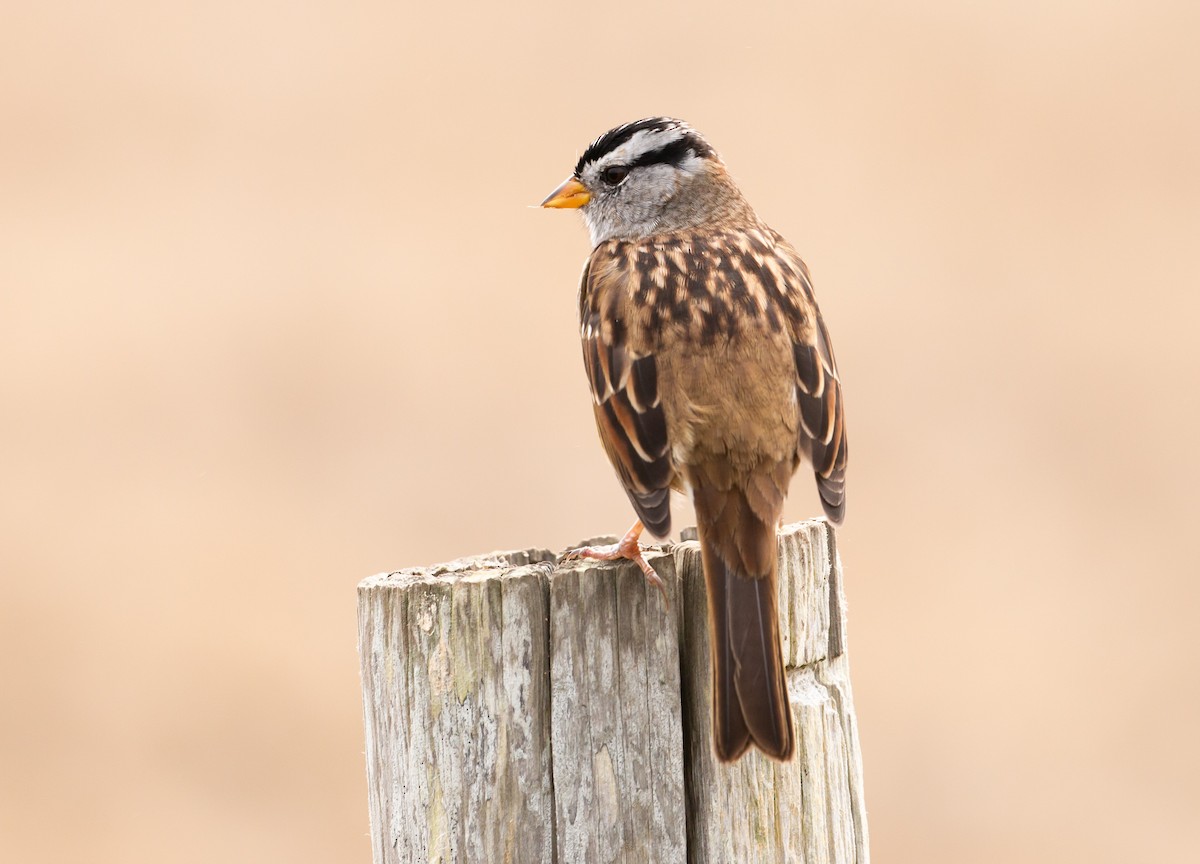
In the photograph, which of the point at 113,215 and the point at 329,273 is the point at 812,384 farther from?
the point at 113,215

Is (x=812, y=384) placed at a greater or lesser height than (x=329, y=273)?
lesser

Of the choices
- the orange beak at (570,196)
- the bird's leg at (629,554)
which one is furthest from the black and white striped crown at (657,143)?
the bird's leg at (629,554)

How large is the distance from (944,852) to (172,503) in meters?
5.60

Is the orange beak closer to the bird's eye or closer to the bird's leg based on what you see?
the bird's eye

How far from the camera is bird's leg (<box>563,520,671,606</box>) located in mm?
3992

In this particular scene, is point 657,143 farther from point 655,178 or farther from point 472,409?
point 472,409

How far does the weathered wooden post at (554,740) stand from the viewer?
12.4ft

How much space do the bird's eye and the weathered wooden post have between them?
2.55m

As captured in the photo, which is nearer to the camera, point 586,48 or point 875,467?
point 875,467

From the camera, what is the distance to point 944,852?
9719 mm

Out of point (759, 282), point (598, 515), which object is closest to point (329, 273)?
point (598, 515)

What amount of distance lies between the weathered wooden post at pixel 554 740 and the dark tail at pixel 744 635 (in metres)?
0.10

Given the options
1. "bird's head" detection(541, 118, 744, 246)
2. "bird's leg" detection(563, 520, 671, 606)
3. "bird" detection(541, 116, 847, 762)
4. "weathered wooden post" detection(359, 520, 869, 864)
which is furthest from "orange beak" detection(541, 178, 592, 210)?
"weathered wooden post" detection(359, 520, 869, 864)

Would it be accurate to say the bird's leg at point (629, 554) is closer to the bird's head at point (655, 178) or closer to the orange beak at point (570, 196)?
the bird's head at point (655, 178)
